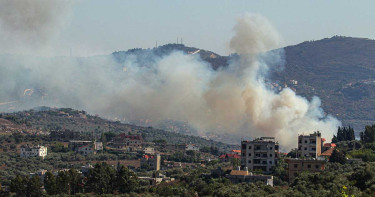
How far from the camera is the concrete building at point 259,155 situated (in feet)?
323

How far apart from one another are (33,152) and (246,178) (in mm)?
60951

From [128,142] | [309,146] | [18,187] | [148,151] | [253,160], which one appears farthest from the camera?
[128,142]

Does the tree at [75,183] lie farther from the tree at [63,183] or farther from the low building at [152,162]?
the low building at [152,162]

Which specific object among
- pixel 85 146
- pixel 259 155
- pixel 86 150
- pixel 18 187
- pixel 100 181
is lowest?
pixel 18 187

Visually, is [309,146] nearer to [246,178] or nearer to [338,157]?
[338,157]

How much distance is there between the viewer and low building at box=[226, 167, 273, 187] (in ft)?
288

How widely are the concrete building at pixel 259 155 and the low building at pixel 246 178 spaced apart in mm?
7868

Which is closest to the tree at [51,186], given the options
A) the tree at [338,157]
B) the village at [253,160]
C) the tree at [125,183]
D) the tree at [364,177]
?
the tree at [125,183]

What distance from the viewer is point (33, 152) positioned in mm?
139375

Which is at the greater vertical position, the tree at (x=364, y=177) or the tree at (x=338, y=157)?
the tree at (x=338, y=157)

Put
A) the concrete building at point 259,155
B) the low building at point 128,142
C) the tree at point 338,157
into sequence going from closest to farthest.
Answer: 1. the tree at point 338,157
2. the concrete building at point 259,155
3. the low building at point 128,142

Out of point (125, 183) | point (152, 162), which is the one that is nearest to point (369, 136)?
point (152, 162)

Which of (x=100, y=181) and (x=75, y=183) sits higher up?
(x=100, y=181)

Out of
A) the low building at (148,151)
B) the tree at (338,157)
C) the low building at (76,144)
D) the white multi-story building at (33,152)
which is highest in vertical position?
the low building at (76,144)
